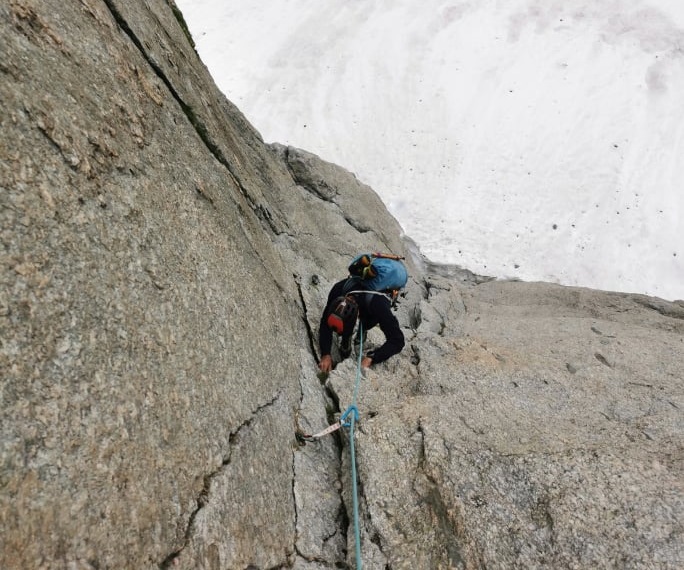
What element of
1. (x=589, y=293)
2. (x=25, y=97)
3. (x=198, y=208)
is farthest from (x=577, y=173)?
(x=25, y=97)

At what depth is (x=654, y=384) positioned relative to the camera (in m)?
6.84

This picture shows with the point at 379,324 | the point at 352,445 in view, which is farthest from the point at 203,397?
the point at 379,324

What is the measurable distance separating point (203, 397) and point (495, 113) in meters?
22.1

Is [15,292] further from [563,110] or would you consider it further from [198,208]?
[563,110]

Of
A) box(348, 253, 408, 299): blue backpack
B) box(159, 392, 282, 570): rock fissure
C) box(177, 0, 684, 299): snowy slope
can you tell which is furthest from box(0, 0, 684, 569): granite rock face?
box(177, 0, 684, 299): snowy slope

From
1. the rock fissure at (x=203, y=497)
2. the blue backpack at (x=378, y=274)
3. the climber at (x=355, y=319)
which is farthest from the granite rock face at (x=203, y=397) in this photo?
the blue backpack at (x=378, y=274)

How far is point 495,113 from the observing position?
2180 cm

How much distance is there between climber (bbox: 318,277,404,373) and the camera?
651 centimetres

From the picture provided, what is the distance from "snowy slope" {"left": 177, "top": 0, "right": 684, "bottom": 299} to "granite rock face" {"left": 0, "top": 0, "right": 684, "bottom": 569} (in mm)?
12319

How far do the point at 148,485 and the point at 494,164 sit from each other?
20.6 meters

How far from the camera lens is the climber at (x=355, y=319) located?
6508mm

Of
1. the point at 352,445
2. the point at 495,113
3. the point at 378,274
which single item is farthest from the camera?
the point at 495,113

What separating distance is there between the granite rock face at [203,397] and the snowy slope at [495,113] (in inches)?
485

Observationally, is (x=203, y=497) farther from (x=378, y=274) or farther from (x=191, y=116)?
(x=191, y=116)
